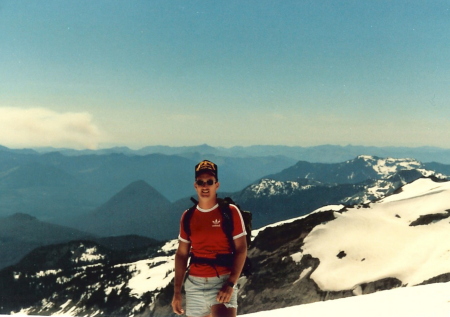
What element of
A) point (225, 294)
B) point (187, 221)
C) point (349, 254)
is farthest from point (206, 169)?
point (349, 254)

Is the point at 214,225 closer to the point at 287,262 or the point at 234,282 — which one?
the point at 234,282

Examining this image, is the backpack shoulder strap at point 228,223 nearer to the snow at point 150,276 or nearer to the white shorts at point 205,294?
the white shorts at point 205,294

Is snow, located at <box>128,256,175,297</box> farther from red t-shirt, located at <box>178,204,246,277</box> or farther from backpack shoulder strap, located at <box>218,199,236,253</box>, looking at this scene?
backpack shoulder strap, located at <box>218,199,236,253</box>

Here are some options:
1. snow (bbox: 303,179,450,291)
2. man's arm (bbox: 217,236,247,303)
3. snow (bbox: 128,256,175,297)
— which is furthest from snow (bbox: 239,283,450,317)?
snow (bbox: 128,256,175,297)

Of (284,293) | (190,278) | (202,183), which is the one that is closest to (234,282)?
(190,278)

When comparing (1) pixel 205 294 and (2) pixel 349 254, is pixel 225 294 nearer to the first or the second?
(1) pixel 205 294

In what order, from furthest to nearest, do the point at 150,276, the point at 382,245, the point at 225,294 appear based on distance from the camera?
the point at 150,276
the point at 382,245
the point at 225,294
